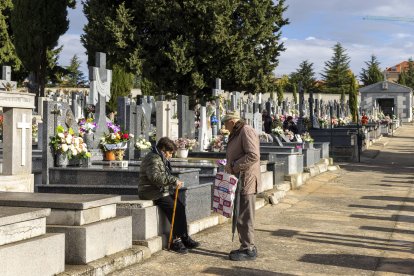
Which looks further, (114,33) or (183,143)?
(114,33)

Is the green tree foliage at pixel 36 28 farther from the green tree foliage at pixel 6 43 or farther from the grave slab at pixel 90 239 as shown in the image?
the grave slab at pixel 90 239

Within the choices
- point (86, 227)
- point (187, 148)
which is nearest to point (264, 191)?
point (187, 148)

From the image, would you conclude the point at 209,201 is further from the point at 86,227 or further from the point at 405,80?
the point at 405,80

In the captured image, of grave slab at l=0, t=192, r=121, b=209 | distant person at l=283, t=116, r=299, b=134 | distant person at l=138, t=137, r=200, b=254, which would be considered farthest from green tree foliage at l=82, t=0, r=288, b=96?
grave slab at l=0, t=192, r=121, b=209

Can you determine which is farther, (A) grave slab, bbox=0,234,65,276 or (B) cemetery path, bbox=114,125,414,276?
(B) cemetery path, bbox=114,125,414,276

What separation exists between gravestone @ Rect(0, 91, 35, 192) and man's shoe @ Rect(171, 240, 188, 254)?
2641mm

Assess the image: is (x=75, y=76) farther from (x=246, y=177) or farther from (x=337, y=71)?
(x=246, y=177)

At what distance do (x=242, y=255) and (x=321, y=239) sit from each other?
1.97m

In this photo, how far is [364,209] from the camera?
11750 millimetres

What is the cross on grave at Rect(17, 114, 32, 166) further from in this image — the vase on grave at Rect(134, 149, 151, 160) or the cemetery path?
the vase on grave at Rect(134, 149, 151, 160)

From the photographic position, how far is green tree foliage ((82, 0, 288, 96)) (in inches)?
1199

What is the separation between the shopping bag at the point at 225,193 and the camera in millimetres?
7137

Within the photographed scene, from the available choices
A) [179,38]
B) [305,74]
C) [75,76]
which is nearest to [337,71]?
[305,74]

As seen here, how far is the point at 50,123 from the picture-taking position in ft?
33.6
